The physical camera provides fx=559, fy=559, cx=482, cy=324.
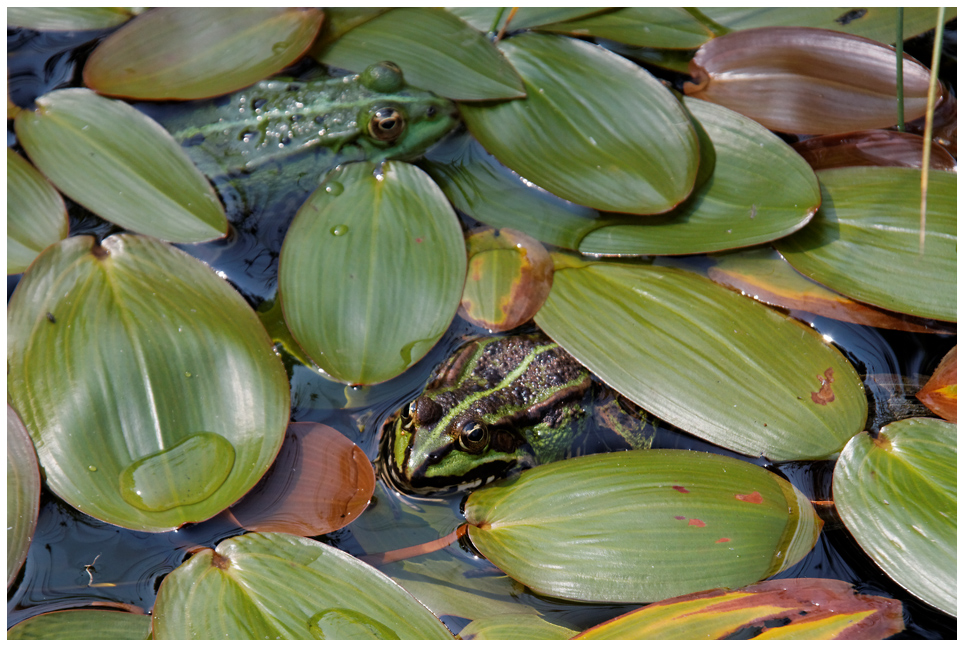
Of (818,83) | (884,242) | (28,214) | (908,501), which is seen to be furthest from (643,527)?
(28,214)

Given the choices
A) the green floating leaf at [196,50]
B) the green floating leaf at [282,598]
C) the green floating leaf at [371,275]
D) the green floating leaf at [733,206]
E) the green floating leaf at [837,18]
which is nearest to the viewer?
the green floating leaf at [282,598]

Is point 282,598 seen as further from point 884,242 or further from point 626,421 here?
point 884,242

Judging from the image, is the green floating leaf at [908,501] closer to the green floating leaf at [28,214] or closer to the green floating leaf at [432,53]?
the green floating leaf at [432,53]

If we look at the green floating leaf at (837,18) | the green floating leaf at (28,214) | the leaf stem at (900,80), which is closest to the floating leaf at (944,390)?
the leaf stem at (900,80)

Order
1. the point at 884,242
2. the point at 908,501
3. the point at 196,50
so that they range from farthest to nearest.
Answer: the point at 196,50 < the point at 884,242 < the point at 908,501

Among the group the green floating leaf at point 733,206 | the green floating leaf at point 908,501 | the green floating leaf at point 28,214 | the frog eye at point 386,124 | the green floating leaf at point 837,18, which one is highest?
the green floating leaf at point 837,18

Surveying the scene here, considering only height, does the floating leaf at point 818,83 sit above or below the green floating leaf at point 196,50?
below

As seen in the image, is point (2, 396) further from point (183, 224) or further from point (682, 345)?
point (682, 345)
